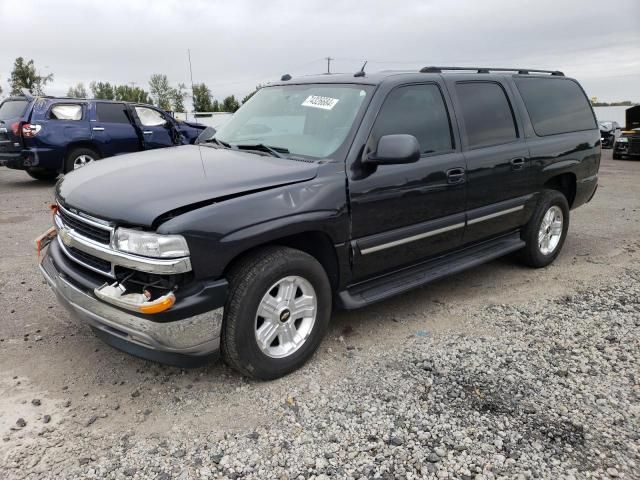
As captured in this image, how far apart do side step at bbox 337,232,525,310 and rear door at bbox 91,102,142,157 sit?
8502 millimetres

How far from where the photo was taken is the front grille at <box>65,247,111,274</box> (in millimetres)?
2863

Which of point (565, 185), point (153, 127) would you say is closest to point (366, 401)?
point (565, 185)

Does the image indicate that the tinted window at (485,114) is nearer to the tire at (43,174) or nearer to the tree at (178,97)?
the tire at (43,174)

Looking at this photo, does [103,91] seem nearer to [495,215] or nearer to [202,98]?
[202,98]

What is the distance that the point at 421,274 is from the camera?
3930 mm

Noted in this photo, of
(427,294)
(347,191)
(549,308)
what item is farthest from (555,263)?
(347,191)

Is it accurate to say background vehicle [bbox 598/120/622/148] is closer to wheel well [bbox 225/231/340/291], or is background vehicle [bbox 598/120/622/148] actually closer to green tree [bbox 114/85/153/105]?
wheel well [bbox 225/231/340/291]

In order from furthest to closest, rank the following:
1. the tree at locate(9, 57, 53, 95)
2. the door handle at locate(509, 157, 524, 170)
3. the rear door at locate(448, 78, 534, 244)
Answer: the tree at locate(9, 57, 53, 95) < the door handle at locate(509, 157, 524, 170) < the rear door at locate(448, 78, 534, 244)

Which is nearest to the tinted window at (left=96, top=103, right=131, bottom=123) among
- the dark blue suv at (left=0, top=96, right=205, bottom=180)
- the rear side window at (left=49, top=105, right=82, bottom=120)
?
the dark blue suv at (left=0, top=96, right=205, bottom=180)

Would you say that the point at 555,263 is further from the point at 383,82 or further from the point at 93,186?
the point at 93,186

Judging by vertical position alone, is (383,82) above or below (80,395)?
above

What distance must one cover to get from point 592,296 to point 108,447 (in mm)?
4009

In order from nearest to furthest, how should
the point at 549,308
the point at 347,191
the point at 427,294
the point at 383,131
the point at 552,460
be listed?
the point at 552,460 < the point at 347,191 < the point at 383,131 < the point at 549,308 < the point at 427,294

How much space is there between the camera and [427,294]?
15.1 feet
